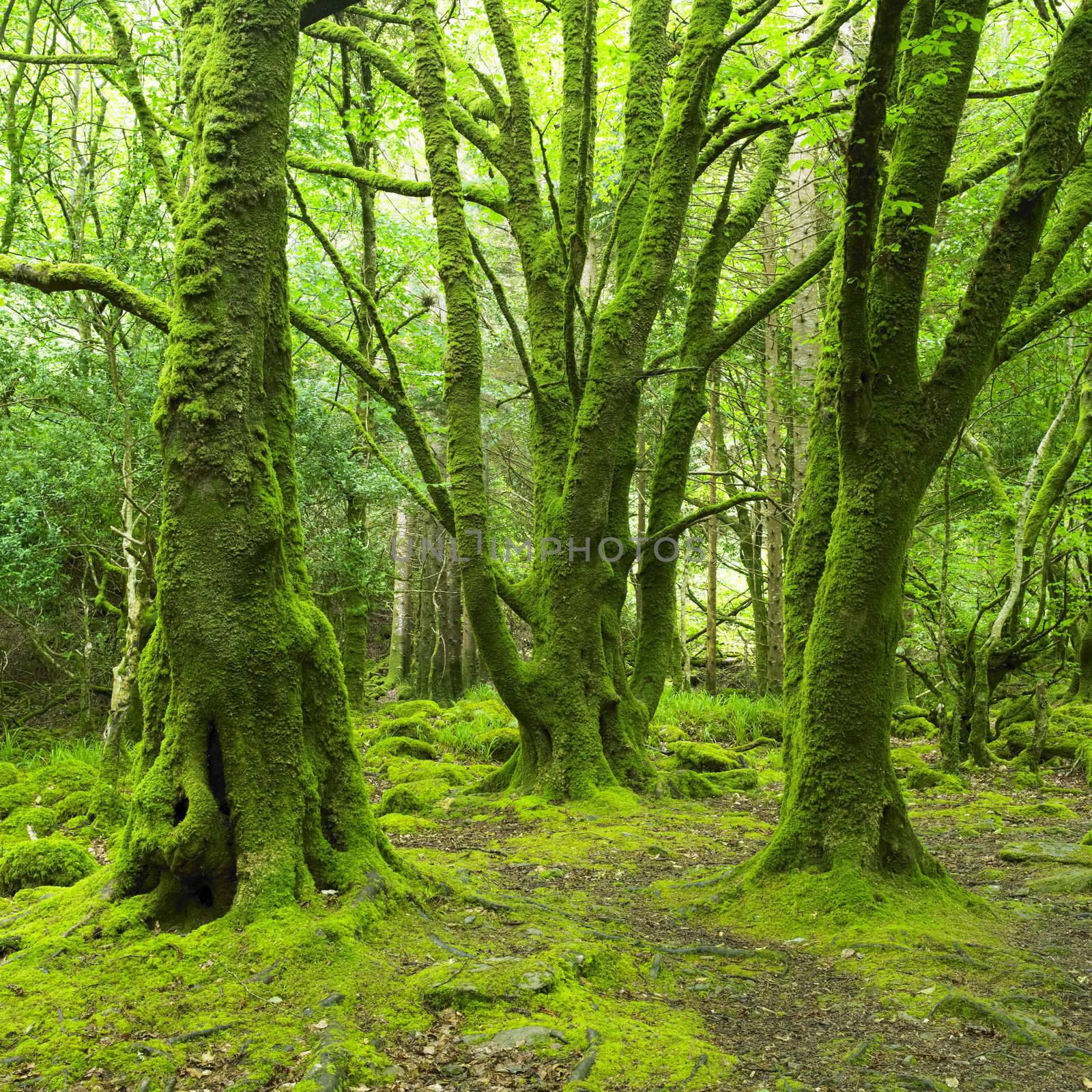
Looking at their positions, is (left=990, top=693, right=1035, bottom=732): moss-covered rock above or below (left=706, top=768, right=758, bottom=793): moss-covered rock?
above

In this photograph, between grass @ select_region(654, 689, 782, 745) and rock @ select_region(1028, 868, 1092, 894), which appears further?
grass @ select_region(654, 689, 782, 745)

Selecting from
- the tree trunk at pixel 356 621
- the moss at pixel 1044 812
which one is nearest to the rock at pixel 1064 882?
the moss at pixel 1044 812

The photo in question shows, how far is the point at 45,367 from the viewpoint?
928cm

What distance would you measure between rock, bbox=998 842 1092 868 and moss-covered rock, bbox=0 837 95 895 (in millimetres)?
6157

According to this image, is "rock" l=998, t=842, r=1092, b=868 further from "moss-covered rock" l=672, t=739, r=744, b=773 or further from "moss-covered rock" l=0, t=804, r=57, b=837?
"moss-covered rock" l=0, t=804, r=57, b=837

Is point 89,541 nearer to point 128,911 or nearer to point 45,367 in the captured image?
point 45,367

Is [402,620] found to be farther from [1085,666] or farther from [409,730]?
[1085,666]

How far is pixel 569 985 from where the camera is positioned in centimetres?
354

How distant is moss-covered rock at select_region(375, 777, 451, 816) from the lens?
7930 mm

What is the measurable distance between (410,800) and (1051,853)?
523cm

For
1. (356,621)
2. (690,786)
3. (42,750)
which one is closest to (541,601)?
(690,786)

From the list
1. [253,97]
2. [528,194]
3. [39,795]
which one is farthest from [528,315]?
[39,795]

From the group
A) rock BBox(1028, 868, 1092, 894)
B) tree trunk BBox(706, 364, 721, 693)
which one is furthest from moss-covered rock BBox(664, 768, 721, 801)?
tree trunk BBox(706, 364, 721, 693)

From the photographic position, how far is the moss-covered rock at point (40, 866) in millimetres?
4848
